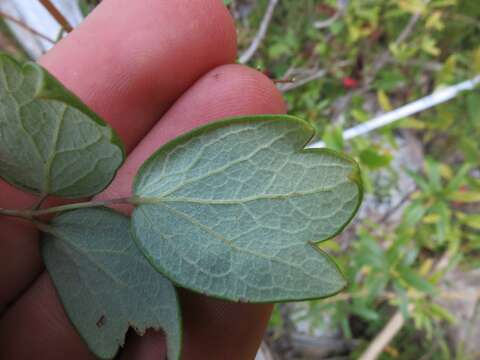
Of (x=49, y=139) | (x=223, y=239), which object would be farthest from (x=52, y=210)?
(x=223, y=239)

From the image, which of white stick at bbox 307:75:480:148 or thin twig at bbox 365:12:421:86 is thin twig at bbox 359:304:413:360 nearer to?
white stick at bbox 307:75:480:148

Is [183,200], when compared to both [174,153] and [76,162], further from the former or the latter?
[76,162]

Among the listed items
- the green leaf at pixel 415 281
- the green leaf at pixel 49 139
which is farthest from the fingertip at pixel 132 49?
the green leaf at pixel 415 281

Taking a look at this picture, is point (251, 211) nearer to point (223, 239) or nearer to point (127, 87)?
point (223, 239)

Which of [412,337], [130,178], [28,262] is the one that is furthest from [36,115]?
[412,337]

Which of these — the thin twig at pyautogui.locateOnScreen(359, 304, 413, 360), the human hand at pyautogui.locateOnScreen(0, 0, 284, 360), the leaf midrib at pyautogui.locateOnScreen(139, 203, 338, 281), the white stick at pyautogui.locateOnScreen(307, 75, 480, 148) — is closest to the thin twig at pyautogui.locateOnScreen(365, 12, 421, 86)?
the white stick at pyautogui.locateOnScreen(307, 75, 480, 148)

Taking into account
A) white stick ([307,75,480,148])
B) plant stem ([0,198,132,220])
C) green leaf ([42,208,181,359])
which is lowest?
white stick ([307,75,480,148])
